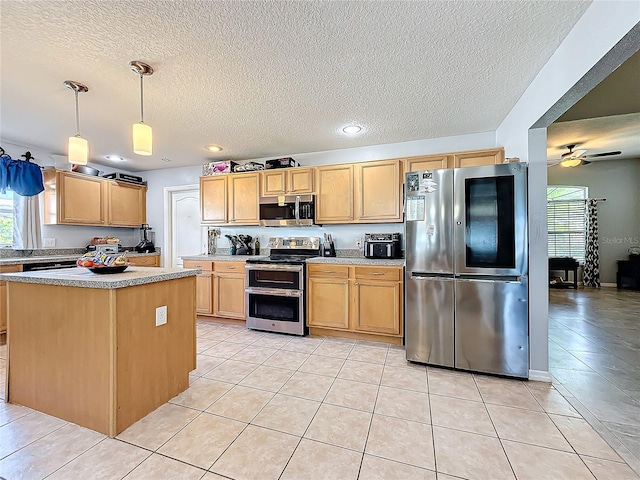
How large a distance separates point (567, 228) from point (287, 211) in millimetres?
6797

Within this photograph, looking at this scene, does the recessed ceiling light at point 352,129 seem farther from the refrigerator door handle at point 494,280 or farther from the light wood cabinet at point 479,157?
the refrigerator door handle at point 494,280

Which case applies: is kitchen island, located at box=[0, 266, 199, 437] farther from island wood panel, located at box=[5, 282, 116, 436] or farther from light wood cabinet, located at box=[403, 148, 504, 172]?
light wood cabinet, located at box=[403, 148, 504, 172]

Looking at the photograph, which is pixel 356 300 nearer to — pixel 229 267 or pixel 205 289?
pixel 229 267

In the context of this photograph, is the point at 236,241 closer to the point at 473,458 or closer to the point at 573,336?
the point at 473,458

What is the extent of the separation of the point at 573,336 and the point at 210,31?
4569mm

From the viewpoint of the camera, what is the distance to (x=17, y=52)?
5.83 ft

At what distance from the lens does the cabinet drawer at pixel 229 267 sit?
370cm

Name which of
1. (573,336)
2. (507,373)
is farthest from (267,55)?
(573,336)

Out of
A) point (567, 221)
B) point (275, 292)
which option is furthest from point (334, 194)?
point (567, 221)

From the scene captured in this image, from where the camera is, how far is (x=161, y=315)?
6.21ft

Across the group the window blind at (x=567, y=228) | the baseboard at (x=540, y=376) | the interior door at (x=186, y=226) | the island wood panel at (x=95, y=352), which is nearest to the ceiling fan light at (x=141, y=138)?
the island wood panel at (x=95, y=352)

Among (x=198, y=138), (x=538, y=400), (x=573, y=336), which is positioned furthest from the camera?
(x=198, y=138)

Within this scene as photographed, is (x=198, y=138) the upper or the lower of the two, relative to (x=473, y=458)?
upper

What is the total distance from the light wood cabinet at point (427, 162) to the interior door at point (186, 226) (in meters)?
3.44
